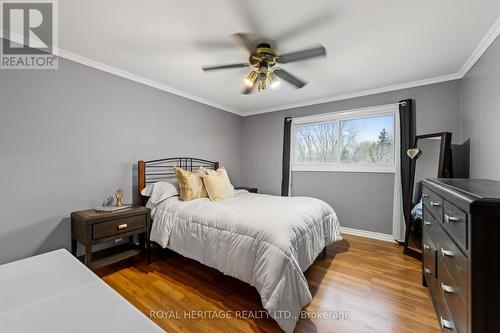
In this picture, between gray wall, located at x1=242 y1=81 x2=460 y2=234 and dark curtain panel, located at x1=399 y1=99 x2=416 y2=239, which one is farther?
dark curtain panel, located at x1=399 y1=99 x2=416 y2=239

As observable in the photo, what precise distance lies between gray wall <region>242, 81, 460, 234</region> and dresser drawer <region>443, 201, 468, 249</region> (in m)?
2.34

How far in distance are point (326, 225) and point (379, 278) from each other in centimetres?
74

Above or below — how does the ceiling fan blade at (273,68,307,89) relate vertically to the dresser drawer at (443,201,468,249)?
above

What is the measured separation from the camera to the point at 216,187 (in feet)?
9.85

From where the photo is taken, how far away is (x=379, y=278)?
2.29 metres

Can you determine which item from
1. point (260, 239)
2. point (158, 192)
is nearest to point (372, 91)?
point (260, 239)

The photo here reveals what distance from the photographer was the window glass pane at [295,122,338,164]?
3.98 metres

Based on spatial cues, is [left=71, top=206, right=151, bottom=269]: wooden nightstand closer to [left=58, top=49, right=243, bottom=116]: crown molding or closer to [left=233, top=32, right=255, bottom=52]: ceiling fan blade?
[left=58, top=49, right=243, bottom=116]: crown molding

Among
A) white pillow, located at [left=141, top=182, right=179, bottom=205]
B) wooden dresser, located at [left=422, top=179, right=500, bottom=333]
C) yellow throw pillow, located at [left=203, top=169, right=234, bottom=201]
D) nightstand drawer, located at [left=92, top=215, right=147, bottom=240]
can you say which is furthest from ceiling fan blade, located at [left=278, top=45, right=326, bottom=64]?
nightstand drawer, located at [left=92, top=215, right=147, bottom=240]

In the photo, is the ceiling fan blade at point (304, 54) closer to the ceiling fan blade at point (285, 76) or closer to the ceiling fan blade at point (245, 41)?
the ceiling fan blade at point (285, 76)

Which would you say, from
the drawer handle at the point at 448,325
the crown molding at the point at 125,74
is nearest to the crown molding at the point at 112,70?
the crown molding at the point at 125,74

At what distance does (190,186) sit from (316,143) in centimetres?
257

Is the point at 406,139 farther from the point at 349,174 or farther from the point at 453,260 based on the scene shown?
the point at 453,260

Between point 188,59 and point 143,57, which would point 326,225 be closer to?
point 188,59
